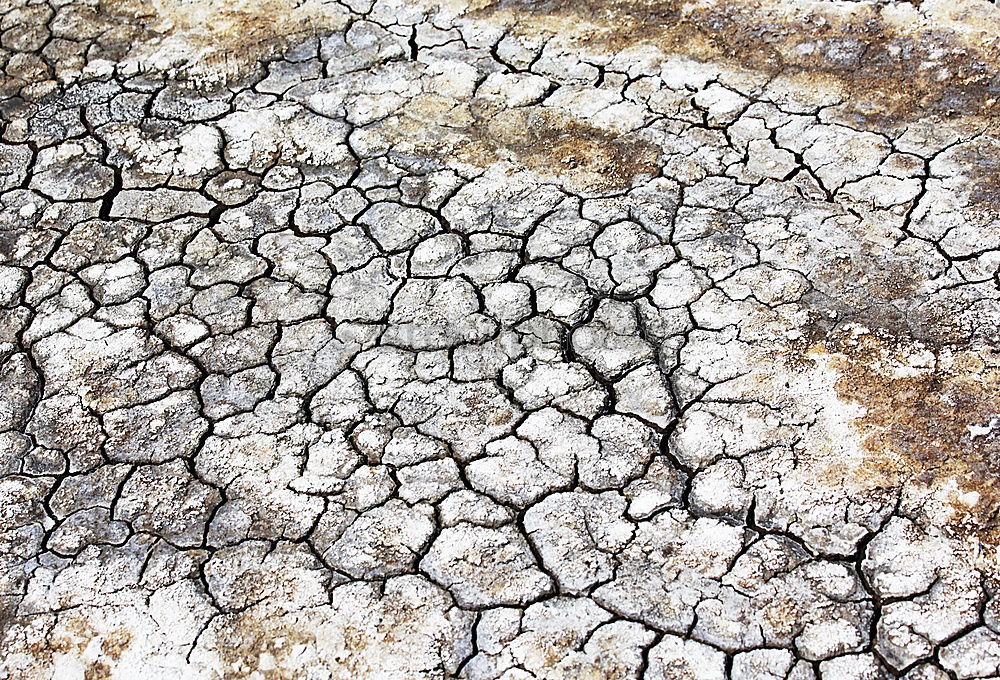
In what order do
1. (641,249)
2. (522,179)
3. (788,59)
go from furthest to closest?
(788,59), (522,179), (641,249)

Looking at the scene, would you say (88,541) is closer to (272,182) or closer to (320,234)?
(320,234)

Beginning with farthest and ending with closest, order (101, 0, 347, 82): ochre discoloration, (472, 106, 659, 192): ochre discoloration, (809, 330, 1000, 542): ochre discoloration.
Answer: (101, 0, 347, 82): ochre discoloration < (472, 106, 659, 192): ochre discoloration < (809, 330, 1000, 542): ochre discoloration

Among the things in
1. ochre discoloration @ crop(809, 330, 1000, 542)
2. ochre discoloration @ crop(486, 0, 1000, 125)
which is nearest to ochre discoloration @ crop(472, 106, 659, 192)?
ochre discoloration @ crop(486, 0, 1000, 125)

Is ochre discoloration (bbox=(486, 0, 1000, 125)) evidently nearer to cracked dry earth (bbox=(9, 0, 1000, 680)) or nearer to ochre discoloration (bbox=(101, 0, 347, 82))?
cracked dry earth (bbox=(9, 0, 1000, 680))

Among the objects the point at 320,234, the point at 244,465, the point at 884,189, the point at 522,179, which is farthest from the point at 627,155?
the point at 244,465

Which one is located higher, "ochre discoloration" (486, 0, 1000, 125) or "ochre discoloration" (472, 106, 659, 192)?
"ochre discoloration" (486, 0, 1000, 125)

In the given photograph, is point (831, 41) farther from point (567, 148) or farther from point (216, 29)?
point (216, 29)

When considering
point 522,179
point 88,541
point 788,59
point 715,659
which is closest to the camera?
point 715,659
